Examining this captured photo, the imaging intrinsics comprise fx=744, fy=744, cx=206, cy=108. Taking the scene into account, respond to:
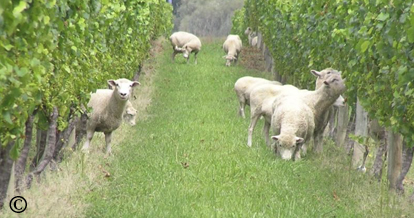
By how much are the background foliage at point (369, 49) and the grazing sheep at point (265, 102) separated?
0.90 metres

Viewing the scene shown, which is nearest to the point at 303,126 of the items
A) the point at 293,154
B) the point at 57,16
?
the point at 293,154

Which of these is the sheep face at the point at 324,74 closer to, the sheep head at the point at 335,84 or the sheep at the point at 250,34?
the sheep head at the point at 335,84

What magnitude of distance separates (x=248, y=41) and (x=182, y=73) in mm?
17514

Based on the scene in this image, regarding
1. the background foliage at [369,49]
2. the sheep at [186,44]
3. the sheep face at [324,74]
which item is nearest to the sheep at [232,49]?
the sheep at [186,44]

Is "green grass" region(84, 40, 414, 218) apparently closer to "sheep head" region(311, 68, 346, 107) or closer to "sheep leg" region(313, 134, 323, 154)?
"sheep leg" region(313, 134, 323, 154)

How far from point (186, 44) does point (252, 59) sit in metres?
6.40

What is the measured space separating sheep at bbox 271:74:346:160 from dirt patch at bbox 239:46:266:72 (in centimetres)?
2225

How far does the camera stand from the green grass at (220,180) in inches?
343

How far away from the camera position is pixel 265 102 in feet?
48.1

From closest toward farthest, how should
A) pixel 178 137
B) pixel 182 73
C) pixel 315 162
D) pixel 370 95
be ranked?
pixel 370 95
pixel 315 162
pixel 178 137
pixel 182 73

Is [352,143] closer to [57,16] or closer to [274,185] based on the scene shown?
[274,185]

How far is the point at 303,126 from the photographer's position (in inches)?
499

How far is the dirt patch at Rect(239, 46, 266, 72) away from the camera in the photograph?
3659 cm

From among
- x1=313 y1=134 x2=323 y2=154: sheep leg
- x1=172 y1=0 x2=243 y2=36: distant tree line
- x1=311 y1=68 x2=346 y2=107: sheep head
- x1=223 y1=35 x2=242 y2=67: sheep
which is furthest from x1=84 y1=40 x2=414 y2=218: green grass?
x1=172 y1=0 x2=243 y2=36: distant tree line
